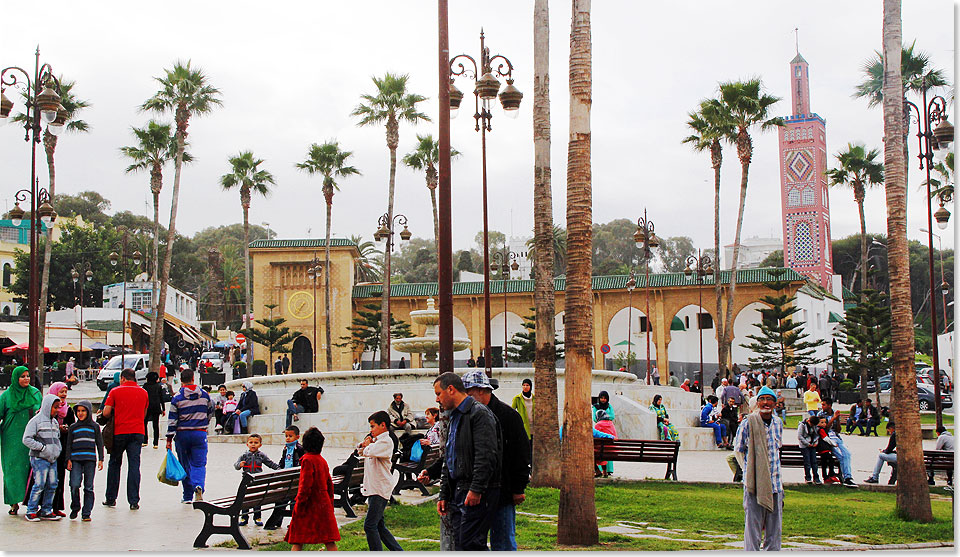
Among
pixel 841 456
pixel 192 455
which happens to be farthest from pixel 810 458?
pixel 192 455

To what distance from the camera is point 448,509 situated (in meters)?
5.60

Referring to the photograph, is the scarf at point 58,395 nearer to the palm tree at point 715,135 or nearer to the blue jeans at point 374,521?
the blue jeans at point 374,521

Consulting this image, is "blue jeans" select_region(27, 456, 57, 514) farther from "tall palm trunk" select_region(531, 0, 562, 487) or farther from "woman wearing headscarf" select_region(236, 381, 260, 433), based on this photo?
"woman wearing headscarf" select_region(236, 381, 260, 433)

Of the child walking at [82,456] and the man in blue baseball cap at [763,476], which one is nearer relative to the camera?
the man in blue baseball cap at [763,476]

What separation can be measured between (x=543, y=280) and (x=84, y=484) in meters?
6.19

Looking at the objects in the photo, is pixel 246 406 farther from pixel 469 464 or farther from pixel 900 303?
pixel 469 464

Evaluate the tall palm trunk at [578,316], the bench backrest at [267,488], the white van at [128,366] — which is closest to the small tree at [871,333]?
the white van at [128,366]

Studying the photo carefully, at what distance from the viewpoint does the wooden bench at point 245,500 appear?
7.59 meters

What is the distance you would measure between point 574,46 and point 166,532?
588cm

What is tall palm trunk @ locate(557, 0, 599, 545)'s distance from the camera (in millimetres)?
7844

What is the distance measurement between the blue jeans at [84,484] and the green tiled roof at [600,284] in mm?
32423

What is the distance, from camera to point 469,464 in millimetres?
5395

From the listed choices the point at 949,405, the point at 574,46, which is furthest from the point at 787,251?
the point at 574,46

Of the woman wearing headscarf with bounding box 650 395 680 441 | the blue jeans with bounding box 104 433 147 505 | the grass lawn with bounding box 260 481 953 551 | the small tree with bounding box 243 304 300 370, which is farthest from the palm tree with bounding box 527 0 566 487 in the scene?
the small tree with bounding box 243 304 300 370
